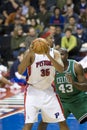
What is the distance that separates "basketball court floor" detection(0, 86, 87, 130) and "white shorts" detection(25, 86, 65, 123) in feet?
5.69

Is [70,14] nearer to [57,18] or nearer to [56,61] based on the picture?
[57,18]

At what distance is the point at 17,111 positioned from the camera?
8883 mm

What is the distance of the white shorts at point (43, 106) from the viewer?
5.75m

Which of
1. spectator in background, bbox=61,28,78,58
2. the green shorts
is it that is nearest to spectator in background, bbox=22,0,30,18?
spectator in background, bbox=61,28,78,58

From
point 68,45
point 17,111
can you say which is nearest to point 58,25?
point 68,45

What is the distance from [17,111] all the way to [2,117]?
1.77 feet

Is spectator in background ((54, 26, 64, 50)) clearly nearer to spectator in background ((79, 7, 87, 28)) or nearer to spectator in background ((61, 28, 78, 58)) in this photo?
spectator in background ((61, 28, 78, 58))

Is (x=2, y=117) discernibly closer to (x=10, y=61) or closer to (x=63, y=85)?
(x=63, y=85)

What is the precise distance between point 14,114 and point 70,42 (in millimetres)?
4671

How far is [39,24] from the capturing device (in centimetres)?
1474

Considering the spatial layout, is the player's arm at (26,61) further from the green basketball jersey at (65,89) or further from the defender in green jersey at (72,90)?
the green basketball jersey at (65,89)

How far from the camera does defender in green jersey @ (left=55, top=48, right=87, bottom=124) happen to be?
20.8 ft

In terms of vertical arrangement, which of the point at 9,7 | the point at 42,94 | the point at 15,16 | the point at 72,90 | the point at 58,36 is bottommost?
the point at 42,94

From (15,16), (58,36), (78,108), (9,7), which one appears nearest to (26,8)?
(15,16)
